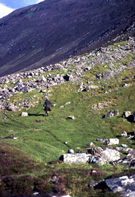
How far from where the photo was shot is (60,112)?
68.7m

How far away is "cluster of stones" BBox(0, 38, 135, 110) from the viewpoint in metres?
87.4

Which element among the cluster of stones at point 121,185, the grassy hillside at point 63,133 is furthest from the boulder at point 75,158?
the cluster of stones at point 121,185

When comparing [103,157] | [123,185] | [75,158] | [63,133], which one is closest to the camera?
[123,185]

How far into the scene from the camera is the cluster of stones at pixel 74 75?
3440 inches

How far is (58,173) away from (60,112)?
45.2 meters

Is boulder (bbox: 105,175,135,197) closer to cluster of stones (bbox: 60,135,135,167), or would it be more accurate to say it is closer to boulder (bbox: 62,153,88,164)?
cluster of stones (bbox: 60,135,135,167)

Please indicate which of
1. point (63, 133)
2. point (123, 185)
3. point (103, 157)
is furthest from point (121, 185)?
point (63, 133)

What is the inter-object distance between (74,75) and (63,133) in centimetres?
4876

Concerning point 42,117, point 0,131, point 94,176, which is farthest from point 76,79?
point 94,176

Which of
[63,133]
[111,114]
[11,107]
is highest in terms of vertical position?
[63,133]

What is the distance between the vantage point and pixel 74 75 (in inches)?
3804

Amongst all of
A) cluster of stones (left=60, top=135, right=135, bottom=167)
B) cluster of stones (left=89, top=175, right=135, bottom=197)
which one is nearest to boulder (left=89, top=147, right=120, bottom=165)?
cluster of stones (left=60, top=135, right=135, bottom=167)

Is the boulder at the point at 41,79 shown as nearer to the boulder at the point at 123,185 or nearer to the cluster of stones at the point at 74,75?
the cluster of stones at the point at 74,75

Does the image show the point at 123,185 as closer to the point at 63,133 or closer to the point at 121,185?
the point at 121,185
